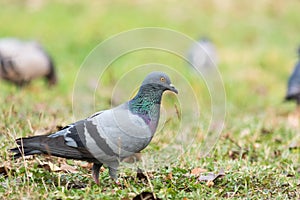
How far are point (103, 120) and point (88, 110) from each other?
70cm

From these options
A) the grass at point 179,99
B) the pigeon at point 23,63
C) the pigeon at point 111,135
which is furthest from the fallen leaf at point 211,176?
the pigeon at point 23,63

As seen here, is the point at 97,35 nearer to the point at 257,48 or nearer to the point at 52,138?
the point at 257,48

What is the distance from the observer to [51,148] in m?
3.39

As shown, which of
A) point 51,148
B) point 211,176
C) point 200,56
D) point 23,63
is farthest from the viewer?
point 200,56

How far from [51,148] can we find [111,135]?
35cm

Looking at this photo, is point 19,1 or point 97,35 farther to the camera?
point 19,1

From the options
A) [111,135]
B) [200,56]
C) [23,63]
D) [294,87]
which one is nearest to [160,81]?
[111,135]

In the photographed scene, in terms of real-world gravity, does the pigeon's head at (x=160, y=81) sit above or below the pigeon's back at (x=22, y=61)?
above

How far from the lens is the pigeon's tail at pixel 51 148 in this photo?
133 inches

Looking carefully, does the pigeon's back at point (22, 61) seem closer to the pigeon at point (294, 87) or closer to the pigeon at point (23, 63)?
the pigeon at point (23, 63)

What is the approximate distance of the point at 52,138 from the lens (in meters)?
3.43

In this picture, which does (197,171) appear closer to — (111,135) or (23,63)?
(111,135)

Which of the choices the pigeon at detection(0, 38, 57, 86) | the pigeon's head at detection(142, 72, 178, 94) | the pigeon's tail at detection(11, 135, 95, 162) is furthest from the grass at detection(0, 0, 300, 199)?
the pigeon's head at detection(142, 72, 178, 94)

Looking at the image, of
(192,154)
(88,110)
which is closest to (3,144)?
(88,110)
